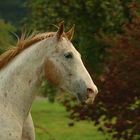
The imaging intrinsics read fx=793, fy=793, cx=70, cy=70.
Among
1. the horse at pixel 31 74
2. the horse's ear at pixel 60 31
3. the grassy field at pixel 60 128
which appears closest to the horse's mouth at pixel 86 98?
the horse at pixel 31 74

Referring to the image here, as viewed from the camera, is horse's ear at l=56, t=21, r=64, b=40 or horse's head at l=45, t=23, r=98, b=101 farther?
horse's ear at l=56, t=21, r=64, b=40

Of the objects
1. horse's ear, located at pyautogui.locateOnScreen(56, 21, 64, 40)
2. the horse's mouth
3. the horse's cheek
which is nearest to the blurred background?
the horse's cheek

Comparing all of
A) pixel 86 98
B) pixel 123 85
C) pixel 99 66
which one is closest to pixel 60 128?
pixel 99 66

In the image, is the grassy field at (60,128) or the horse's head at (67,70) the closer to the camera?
the horse's head at (67,70)

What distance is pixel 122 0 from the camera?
74.0ft

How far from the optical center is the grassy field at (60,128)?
17.8m

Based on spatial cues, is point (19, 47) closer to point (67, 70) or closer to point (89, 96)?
point (67, 70)

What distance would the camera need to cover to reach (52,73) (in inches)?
273

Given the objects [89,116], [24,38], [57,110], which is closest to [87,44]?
[57,110]

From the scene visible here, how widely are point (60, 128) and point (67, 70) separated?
1354 centimetres

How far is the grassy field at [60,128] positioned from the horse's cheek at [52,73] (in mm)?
6741

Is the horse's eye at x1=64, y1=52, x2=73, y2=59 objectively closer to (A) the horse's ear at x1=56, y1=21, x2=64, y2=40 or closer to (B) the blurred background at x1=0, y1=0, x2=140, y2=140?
(A) the horse's ear at x1=56, y1=21, x2=64, y2=40

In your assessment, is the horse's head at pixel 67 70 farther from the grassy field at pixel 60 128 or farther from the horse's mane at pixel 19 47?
the grassy field at pixel 60 128

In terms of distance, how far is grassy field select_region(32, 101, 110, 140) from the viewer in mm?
17766
